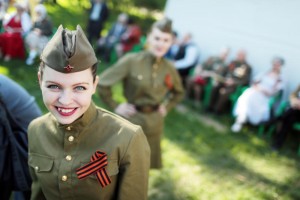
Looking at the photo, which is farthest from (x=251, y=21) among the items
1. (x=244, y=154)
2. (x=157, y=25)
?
(x=157, y=25)

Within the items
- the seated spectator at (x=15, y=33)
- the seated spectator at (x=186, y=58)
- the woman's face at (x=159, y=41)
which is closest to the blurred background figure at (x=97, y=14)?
the seated spectator at (x=15, y=33)

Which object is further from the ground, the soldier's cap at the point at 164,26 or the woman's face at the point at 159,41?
the soldier's cap at the point at 164,26

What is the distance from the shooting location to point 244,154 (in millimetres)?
5047

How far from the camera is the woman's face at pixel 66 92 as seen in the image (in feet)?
4.89

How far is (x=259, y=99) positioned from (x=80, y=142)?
511cm

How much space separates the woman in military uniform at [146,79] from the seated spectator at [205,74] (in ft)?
12.7

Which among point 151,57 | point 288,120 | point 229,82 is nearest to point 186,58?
point 229,82

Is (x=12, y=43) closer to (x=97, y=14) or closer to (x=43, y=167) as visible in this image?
(x=97, y=14)

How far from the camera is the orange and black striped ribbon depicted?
1.65m

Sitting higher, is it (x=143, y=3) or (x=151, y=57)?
(x=143, y=3)

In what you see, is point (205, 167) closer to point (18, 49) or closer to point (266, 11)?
point (266, 11)

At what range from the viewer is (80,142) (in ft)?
5.66

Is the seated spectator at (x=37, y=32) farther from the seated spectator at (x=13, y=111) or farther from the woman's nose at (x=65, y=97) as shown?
the woman's nose at (x=65, y=97)

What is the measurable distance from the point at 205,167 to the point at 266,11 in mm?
4191
